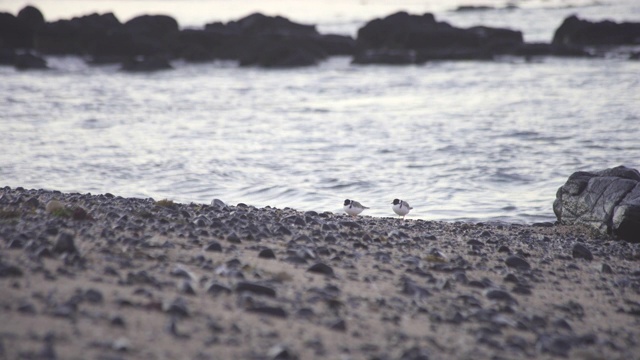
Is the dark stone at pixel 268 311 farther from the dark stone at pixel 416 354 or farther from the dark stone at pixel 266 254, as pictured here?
the dark stone at pixel 266 254

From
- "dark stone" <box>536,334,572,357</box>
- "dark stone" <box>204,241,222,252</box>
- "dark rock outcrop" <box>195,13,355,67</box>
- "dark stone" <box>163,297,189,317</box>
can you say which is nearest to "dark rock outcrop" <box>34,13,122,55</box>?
"dark rock outcrop" <box>195,13,355,67</box>

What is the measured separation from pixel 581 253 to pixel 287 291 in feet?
12.0

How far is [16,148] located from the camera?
1703 centimetres

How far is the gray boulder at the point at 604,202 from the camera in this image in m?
9.04

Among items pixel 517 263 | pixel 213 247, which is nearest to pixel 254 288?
pixel 213 247

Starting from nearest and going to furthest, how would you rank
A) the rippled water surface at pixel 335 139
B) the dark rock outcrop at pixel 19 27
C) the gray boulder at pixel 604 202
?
the gray boulder at pixel 604 202 → the rippled water surface at pixel 335 139 → the dark rock outcrop at pixel 19 27

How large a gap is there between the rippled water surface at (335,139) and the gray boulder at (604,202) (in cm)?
87

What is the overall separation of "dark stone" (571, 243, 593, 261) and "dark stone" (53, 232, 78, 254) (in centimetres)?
486

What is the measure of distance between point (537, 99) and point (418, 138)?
8665mm

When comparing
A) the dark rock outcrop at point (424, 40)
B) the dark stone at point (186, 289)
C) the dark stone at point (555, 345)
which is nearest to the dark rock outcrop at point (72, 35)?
the dark rock outcrop at point (424, 40)

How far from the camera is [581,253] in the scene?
25.0 feet

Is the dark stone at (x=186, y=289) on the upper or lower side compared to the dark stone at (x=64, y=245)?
lower

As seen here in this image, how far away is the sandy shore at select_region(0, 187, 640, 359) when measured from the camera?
432 cm

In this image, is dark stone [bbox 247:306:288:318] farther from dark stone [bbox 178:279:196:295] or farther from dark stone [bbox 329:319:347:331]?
dark stone [bbox 178:279:196:295]
